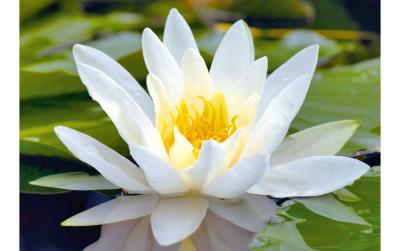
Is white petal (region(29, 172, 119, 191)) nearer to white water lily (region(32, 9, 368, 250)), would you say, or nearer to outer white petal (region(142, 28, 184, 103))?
white water lily (region(32, 9, 368, 250))

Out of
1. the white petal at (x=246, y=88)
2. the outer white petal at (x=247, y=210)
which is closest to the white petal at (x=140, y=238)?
the outer white petal at (x=247, y=210)

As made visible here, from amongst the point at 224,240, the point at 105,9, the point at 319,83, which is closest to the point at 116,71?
the point at 224,240

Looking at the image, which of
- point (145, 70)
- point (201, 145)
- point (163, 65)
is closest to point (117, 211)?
point (201, 145)

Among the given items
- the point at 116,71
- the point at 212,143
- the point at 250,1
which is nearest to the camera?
the point at 212,143

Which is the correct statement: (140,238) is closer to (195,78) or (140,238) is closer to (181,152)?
(181,152)

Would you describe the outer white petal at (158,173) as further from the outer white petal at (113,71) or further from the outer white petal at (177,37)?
the outer white petal at (177,37)

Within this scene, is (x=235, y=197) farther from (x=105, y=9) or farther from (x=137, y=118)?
(x=105, y=9)
